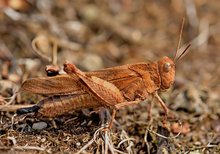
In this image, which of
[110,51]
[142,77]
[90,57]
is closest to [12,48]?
[90,57]

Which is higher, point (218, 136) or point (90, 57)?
point (90, 57)

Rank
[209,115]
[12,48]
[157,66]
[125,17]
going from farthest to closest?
[125,17]
[12,48]
[209,115]
[157,66]

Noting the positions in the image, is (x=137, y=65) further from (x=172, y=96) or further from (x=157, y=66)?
(x=172, y=96)

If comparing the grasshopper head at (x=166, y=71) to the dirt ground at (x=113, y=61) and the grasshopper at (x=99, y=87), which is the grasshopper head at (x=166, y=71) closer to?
the grasshopper at (x=99, y=87)

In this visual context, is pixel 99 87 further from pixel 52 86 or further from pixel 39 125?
pixel 39 125

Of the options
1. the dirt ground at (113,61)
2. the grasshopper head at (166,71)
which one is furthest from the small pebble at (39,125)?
the grasshopper head at (166,71)

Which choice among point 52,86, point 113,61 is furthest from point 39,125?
point 113,61
